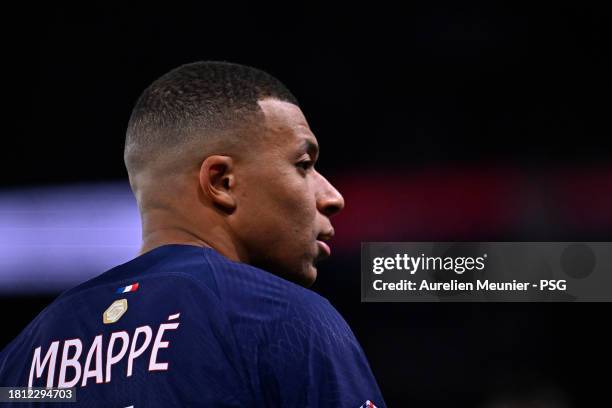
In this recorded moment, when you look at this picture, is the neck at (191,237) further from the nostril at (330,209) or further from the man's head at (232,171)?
the nostril at (330,209)

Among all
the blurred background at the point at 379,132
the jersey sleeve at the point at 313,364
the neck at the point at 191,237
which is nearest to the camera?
the jersey sleeve at the point at 313,364

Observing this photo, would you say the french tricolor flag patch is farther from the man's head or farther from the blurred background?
the blurred background

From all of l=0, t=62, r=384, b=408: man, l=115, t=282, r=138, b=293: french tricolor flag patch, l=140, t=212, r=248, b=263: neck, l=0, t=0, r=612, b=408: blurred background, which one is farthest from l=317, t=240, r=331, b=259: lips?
l=0, t=0, r=612, b=408: blurred background

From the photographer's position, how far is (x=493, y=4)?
2682mm

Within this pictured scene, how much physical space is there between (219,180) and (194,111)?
3.9 inches

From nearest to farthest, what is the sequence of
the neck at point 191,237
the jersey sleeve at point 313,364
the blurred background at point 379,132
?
the jersey sleeve at point 313,364, the neck at point 191,237, the blurred background at point 379,132

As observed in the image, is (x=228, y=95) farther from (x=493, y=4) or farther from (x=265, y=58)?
(x=493, y=4)

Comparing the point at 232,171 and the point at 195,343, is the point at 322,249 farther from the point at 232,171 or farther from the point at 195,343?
the point at 195,343

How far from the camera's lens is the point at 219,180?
3.22 feet

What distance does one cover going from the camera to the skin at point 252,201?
979 millimetres

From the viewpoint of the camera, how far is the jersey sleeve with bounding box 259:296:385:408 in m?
0.81

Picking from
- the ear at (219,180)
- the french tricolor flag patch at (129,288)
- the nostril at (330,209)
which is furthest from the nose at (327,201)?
the french tricolor flag patch at (129,288)

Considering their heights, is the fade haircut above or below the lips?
above

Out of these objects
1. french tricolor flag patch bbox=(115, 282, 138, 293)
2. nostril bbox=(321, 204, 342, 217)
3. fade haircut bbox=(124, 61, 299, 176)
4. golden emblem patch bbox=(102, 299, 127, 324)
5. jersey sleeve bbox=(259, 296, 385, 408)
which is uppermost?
fade haircut bbox=(124, 61, 299, 176)
